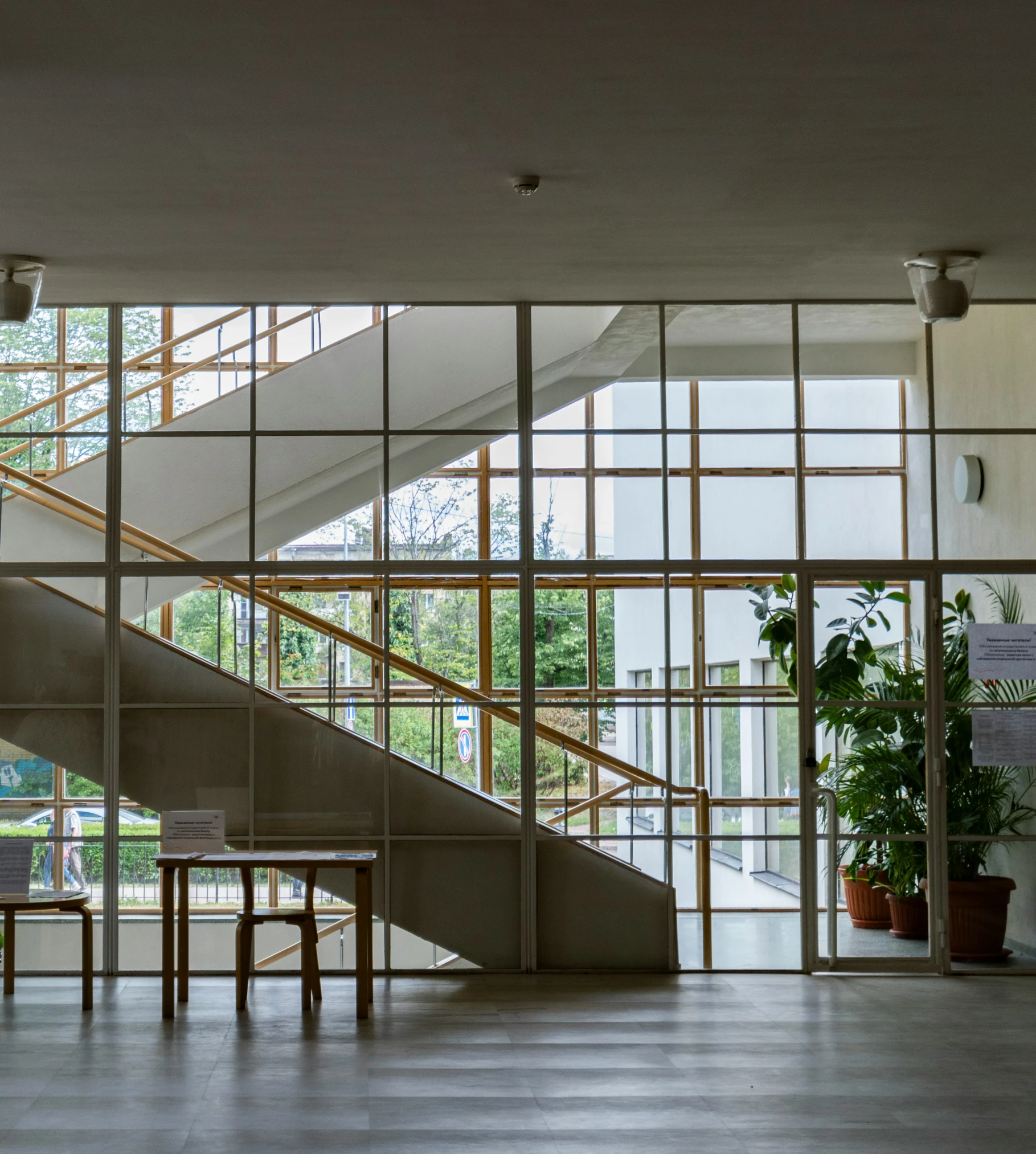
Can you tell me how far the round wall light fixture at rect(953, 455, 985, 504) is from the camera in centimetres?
739

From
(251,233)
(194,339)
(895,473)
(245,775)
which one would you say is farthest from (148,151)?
(895,473)

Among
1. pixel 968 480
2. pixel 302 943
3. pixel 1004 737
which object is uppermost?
pixel 968 480

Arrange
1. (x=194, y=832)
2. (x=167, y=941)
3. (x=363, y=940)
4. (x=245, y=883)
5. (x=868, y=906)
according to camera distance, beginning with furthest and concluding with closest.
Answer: (x=868, y=906), (x=194, y=832), (x=245, y=883), (x=363, y=940), (x=167, y=941)

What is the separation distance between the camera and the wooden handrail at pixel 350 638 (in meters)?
7.20

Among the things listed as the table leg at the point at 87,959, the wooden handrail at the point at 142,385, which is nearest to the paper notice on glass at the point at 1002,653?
the wooden handrail at the point at 142,385

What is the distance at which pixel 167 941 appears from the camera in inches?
243

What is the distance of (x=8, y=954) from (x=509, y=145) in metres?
4.69

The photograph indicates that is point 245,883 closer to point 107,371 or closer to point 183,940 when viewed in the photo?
point 183,940

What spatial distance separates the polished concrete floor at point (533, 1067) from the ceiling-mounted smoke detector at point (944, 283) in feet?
10.9

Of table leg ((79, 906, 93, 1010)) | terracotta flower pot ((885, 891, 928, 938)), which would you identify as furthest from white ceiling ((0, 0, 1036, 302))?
terracotta flower pot ((885, 891, 928, 938))

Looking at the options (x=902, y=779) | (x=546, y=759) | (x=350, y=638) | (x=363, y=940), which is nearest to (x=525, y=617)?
(x=546, y=759)

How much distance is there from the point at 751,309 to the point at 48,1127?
529 centimetres

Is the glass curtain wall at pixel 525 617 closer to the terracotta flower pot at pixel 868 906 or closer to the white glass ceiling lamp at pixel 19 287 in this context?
the terracotta flower pot at pixel 868 906

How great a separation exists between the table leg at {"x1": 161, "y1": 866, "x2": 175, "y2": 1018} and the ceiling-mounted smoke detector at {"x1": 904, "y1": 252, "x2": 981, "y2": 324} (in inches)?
179
